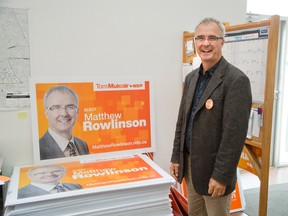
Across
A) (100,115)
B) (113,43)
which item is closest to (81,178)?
(100,115)

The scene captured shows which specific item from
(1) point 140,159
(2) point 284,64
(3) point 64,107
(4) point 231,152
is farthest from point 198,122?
(2) point 284,64

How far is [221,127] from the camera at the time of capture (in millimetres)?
1218

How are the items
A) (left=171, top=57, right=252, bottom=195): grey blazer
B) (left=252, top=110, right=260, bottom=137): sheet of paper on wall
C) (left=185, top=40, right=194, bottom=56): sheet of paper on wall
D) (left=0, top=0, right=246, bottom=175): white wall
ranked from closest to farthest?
(left=171, top=57, right=252, bottom=195): grey blazer
(left=252, top=110, right=260, bottom=137): sheet of paper on wall
(left=0, top=0, right=246, bottom=175): white wall
(left=185, top=40, right=194, bottom=56): sheet of paper on wall

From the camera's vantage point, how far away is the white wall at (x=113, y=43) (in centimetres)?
160

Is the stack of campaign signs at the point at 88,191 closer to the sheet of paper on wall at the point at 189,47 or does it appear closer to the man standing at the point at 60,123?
the man standing at the point at 60,123

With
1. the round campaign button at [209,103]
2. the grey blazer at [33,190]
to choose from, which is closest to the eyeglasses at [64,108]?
the grey blazer at [33,190]

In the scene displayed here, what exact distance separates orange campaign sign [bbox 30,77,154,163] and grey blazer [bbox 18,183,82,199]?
347 mm

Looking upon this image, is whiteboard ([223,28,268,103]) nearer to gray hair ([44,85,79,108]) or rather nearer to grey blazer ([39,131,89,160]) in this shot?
gray hair ([44,85,79,108])

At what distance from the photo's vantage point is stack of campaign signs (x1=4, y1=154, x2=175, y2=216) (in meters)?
1.25

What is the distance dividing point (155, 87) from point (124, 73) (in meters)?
0.25

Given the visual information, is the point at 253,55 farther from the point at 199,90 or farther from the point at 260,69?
the point at 199,90

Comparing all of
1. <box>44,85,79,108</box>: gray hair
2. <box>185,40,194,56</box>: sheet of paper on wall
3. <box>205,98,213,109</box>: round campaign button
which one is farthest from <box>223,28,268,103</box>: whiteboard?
<box>44,85,79,108</box>: gray hair

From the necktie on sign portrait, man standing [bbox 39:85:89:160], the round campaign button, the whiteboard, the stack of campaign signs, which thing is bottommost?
the stack of campaign signs

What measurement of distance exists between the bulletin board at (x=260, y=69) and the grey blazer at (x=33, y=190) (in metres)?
0.99
